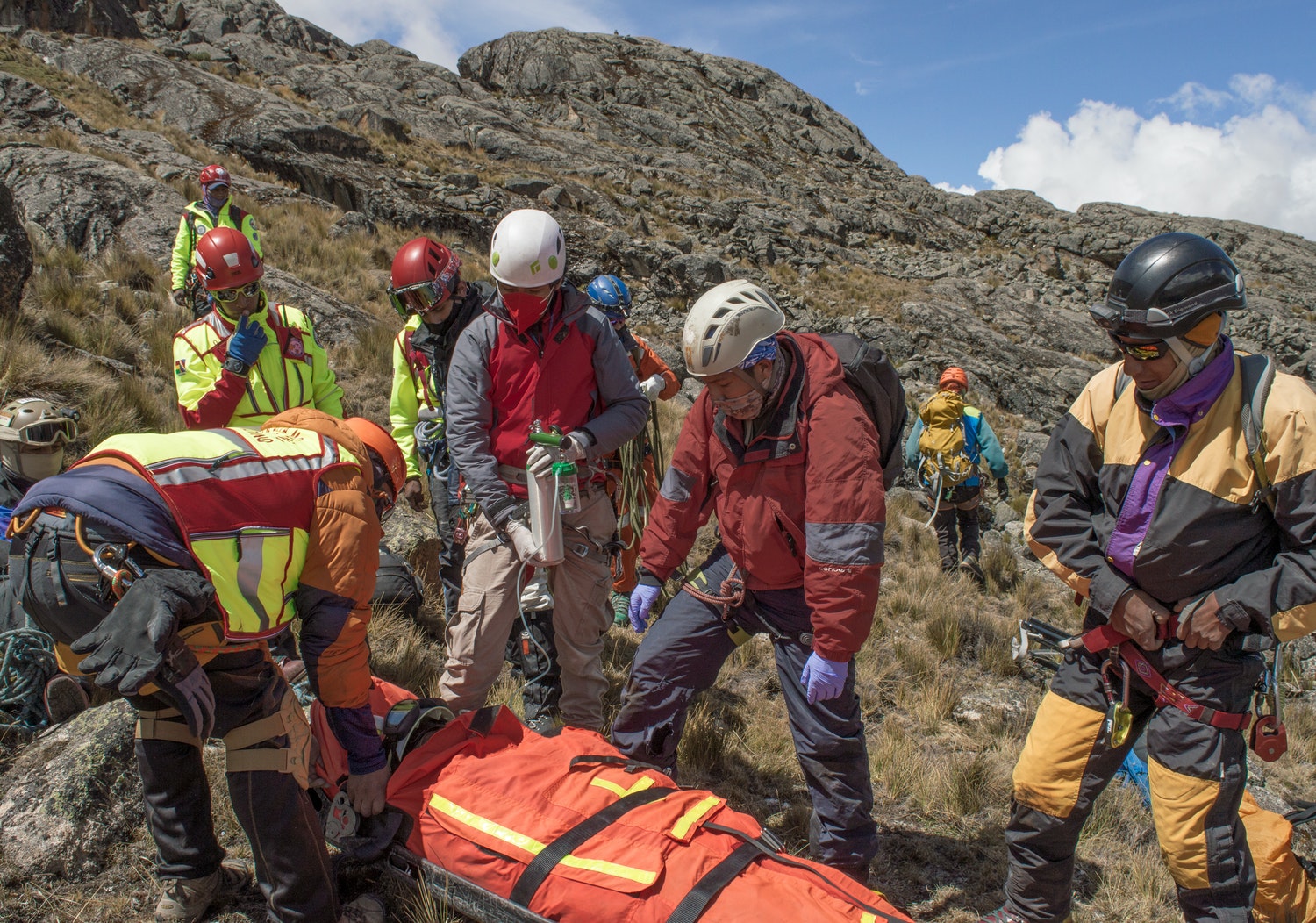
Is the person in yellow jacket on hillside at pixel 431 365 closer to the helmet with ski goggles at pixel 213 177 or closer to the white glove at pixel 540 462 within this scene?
the white glove at pixel 540 462

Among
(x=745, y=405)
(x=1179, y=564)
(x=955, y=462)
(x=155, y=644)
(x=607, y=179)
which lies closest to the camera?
(x=155, y=644)

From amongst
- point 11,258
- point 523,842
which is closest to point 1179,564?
point 523,842

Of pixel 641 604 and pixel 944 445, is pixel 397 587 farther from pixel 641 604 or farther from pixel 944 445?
pixel 944 445

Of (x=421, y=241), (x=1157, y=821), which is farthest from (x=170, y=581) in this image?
(x=1157, y=821)

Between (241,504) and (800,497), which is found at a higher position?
(800,497)

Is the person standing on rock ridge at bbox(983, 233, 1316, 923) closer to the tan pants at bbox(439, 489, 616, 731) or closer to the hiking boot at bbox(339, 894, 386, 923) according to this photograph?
the tan pants at bbox(439, 489, 616, 731)

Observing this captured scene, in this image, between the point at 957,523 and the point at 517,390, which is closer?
the point at 517,390

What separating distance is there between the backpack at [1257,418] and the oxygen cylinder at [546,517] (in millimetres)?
2352

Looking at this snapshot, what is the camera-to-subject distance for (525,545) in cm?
321

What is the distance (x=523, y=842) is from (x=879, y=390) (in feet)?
6.28

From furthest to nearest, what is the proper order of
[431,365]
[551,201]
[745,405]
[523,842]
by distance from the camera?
[551,201] < [431,365] < [745,405] < [523,842]

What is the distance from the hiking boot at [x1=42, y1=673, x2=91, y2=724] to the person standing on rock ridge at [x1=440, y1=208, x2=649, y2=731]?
1.65 metres

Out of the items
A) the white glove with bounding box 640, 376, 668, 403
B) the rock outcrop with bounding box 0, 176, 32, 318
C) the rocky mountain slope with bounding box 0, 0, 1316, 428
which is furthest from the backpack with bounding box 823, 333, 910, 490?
the rocky mountain slope with bounding box 0, 0, 1316, 428

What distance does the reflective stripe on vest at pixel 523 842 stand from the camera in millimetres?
2088
